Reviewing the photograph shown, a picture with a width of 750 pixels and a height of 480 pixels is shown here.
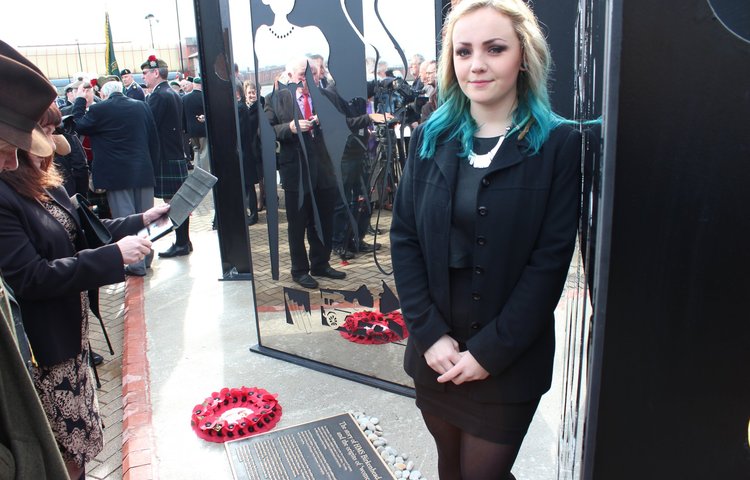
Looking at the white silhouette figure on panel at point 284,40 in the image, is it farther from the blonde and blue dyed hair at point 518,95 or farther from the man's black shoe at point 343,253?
the blonde and blue dyed hair at point 518,95

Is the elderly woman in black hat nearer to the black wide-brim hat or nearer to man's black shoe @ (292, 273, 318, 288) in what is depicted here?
the black wide-brim hat

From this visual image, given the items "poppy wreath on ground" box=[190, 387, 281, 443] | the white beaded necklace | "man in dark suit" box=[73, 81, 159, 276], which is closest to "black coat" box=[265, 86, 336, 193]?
"poppy wreath on ground" box=[190, 387, 281, 443]

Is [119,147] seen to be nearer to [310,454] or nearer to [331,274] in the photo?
[331,274]

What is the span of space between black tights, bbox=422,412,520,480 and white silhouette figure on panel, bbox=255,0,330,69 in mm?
2153

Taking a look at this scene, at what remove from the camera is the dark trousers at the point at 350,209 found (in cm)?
334

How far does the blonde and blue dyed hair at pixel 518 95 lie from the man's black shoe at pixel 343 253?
1729 millimetres

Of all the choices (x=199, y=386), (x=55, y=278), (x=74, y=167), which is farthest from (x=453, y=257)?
(x=74, y=167)

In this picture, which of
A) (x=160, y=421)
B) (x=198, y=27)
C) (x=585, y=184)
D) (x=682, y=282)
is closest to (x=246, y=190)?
(x=160, y=421)

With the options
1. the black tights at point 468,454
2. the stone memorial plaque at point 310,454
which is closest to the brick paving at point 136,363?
the stone memorial plaque at point 310,454

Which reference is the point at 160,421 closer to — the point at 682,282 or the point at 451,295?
the point at 451,295

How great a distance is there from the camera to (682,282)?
85 centimetres

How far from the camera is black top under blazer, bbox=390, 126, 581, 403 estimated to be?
1.57 m

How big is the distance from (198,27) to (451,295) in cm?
403

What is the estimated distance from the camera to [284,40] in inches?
132
